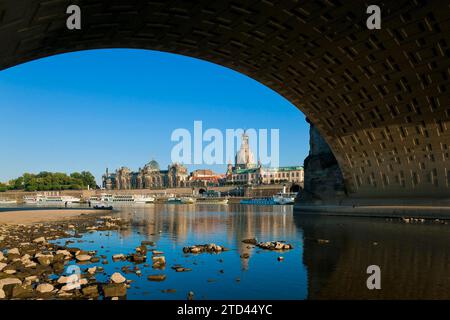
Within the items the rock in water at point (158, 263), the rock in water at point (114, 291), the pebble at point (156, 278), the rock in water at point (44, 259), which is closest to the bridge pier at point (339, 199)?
the rock in water at point (158, 263)

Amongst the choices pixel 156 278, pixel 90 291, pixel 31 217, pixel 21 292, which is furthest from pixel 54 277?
pixel 31 217

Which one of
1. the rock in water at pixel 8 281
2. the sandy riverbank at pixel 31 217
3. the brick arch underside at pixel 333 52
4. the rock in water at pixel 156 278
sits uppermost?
the brick arch underside at pixel 333 52

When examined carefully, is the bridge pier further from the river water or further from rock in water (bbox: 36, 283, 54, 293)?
rock in water (bbox: 36, 283, 54, 293)

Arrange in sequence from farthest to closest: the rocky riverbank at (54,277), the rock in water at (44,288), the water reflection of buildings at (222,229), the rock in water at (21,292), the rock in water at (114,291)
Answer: the water reflection of buildings at (222,229), the rock in water at (114,291), the rock in water at (44,288), the rocky riverbank at (54,277), the rock in water at (21,292)

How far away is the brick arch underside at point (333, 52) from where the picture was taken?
3045 cm

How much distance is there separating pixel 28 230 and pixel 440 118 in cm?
4809

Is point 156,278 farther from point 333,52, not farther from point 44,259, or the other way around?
point 333,52

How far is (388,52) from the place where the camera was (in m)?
42.2

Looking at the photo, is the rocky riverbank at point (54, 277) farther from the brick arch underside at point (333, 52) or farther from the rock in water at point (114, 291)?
the brick arch underside at point (333, 52)

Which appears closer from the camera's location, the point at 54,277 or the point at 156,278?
the point at 54,277

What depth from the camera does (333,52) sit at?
43844mm

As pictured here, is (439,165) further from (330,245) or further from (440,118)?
(330,245)

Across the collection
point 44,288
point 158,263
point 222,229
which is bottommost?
point 222,229
